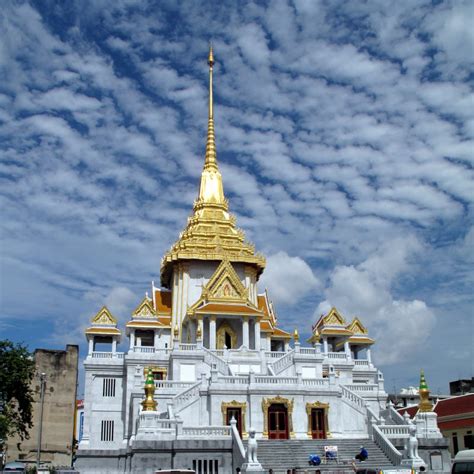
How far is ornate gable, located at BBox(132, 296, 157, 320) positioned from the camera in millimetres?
51219

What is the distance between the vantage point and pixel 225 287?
51.6 meters

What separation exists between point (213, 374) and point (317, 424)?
22.3 feet

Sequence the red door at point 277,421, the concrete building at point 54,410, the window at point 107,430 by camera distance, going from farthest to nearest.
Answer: the concrete building at point 54,410, the window at point 107,430, the red door at point 277,421

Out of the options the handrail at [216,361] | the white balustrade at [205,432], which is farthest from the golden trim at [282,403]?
the handrail at [216,361]

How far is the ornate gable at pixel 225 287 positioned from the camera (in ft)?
167

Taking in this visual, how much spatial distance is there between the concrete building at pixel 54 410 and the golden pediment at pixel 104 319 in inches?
516

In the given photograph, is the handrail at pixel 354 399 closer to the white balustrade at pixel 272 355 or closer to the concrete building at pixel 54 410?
the white balustrade at pixel 272 355

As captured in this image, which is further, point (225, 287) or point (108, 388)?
point (225, 287)

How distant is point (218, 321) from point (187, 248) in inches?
316

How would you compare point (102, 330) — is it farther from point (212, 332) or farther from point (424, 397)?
point (424, 397)

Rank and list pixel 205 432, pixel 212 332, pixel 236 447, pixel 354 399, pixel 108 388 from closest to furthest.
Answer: pixel 236 447
pixel 205 432
pixel 354 399
pixel 108 388
pixel 212 332

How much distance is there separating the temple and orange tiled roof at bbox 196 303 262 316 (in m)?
0.08

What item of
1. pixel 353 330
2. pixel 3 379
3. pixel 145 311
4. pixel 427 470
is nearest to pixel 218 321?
pixel 145 311

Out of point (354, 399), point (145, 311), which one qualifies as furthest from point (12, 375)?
point (354, 399)
